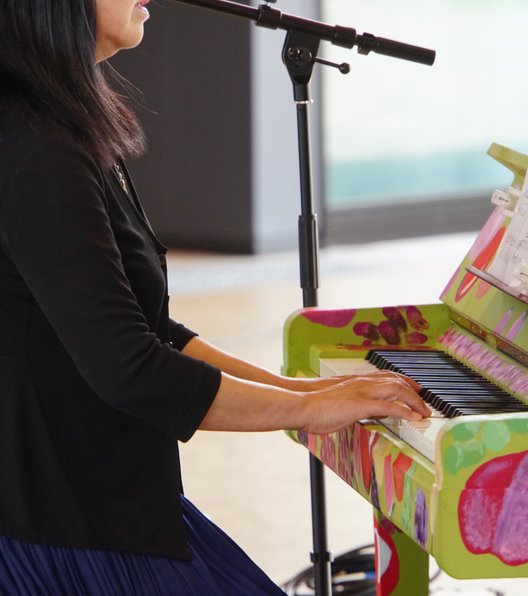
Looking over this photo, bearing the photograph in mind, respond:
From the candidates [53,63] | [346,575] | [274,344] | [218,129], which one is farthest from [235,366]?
[218,129]

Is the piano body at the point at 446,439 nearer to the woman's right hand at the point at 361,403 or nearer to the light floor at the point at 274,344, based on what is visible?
the woman's right hand at the point at 361,403

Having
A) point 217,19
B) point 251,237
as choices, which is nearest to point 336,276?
point 251,237

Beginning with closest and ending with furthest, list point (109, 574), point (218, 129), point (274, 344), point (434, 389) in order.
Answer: point (109, 574) → point (434, 389) → point (274, 344) → point (218, 129)

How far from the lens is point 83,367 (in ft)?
4.54

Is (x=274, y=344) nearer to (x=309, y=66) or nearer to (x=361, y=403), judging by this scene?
(x=309, y=66)

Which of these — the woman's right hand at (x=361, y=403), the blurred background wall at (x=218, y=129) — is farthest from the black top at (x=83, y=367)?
the blurred background wall at (x=218, y=129)

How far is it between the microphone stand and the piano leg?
5.0 inches

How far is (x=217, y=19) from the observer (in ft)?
25.1

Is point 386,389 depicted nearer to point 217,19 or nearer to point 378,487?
point 378,487

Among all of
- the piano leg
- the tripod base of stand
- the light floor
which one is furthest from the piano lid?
the light floor

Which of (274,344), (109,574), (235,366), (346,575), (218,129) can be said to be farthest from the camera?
(218,129)

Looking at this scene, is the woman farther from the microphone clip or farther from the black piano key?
the microphone clip

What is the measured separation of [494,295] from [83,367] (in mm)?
799

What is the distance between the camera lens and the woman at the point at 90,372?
1.35 meters
